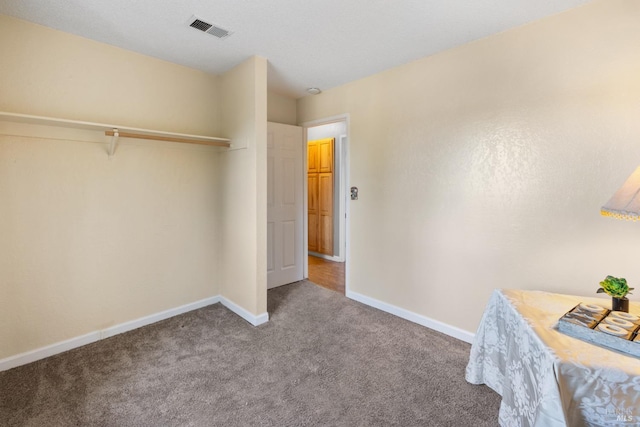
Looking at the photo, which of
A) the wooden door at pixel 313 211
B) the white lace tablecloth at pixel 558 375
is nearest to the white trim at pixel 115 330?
the white lace tablecloth at pixel 558 375

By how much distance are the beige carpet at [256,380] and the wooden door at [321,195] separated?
2639 mm

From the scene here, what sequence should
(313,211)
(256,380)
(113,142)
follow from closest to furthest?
(256,380) < (113,142) < (313,211)

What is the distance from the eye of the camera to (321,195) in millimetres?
5465

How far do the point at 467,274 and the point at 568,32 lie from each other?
1.85 metres

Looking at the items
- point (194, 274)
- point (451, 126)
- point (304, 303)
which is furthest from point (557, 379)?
point (194, 274)

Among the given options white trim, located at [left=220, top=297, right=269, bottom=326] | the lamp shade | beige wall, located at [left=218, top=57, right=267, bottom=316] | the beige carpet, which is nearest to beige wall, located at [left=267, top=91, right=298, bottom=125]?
beige wall, located at [left=218, top=57, right=267, bottom=316]

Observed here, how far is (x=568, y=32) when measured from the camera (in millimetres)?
1975

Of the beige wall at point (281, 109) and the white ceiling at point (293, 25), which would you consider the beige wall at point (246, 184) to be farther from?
the beige wall at point (281, 109)

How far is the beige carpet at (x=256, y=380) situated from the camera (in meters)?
1.71

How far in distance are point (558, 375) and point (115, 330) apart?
3128mm

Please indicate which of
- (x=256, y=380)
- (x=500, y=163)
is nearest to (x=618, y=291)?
(x=500, y=163)

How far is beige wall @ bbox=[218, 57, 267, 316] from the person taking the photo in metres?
2.76

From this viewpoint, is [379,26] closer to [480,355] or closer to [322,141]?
[480,355]

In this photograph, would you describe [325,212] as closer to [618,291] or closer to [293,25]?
[293,25]
